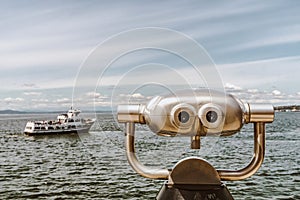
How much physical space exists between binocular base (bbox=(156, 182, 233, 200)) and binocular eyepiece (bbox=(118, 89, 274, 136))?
117 mm

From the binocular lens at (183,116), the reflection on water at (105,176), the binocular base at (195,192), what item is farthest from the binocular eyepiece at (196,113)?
the reflection on water at (105,176)

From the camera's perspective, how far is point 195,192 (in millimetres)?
900

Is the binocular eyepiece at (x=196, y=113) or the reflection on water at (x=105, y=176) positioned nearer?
the binocular eyepiece at (x=196, y=113)

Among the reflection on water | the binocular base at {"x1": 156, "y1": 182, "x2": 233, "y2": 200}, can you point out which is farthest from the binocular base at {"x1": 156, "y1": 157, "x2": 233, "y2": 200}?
the reflection on water

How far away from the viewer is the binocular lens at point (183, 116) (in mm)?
888

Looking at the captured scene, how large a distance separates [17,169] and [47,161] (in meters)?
3.04

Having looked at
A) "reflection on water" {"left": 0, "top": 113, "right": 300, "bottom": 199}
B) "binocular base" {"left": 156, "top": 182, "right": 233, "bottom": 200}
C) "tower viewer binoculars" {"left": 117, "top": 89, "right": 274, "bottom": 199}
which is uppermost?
"tower viewer binoculars" {"left": 117, "top": 89, "right": 274, "bottom": 199}

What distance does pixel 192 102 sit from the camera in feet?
2.93

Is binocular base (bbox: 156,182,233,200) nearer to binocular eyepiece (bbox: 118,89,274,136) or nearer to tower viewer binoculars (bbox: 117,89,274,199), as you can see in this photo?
tower viewer binoculars (bbox: 117,89,274,199)

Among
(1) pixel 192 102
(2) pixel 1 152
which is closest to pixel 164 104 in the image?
(1) pixel 192 102

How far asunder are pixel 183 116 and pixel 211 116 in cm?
6

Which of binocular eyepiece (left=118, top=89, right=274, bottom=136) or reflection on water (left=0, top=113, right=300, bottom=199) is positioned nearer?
binocular eyepiece (left=118, top=89, right=274, bottom=136)

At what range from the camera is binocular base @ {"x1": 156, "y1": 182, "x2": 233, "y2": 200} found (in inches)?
35.1

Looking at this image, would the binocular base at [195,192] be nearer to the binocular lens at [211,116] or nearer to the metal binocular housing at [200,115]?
the metal binocular housing at [200,115]
